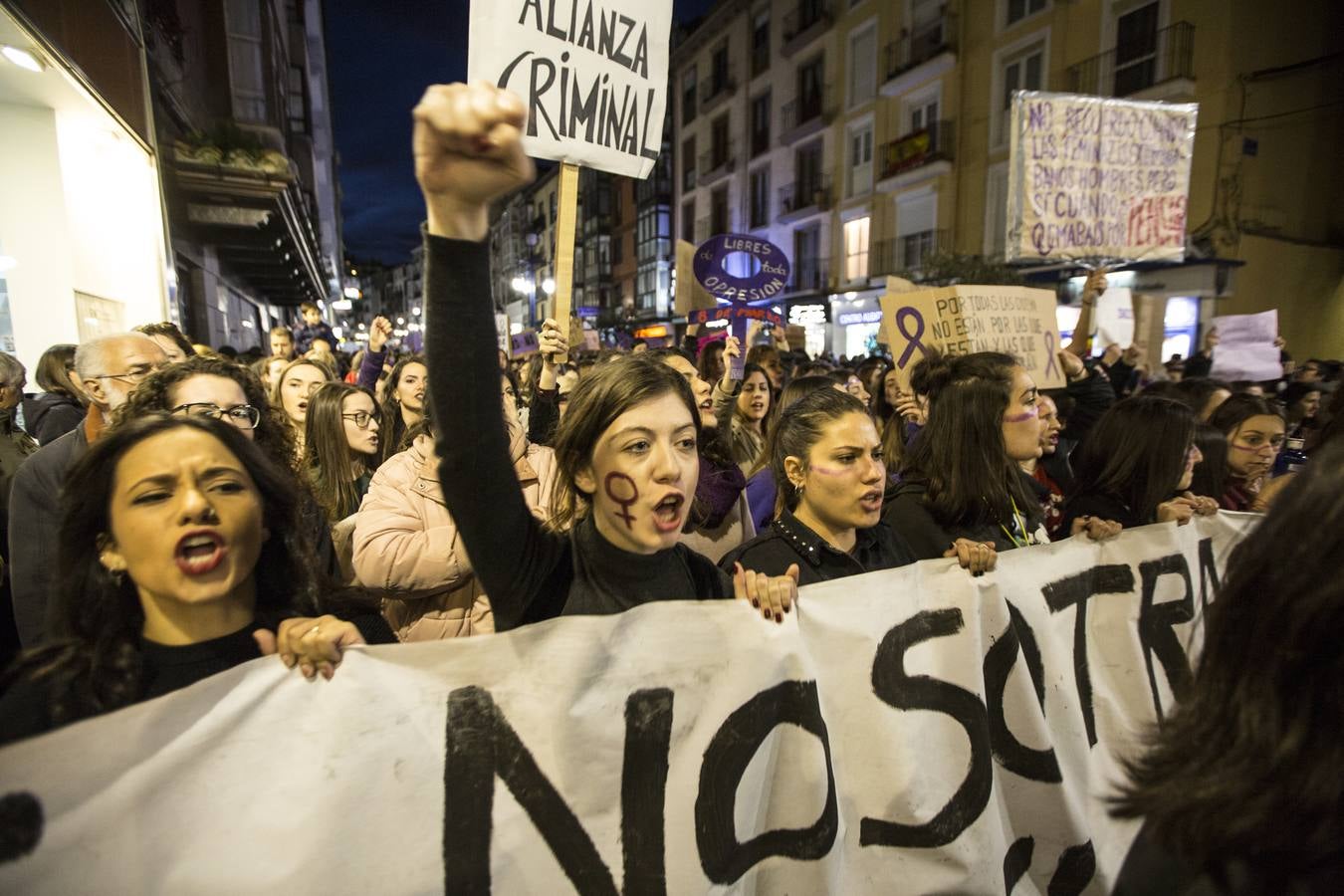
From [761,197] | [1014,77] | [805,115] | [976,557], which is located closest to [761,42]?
[805,115]

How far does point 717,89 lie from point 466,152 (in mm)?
33053

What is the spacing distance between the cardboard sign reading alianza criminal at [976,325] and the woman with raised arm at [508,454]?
309 centimetres

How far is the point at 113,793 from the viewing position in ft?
3.77

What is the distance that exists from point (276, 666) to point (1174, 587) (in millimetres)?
2660

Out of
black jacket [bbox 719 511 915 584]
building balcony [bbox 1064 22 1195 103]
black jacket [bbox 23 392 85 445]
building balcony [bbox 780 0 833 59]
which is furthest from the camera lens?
building balcony [bbox 780 0 833 59]

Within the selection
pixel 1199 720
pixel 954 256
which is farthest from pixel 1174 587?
pixel 954 256

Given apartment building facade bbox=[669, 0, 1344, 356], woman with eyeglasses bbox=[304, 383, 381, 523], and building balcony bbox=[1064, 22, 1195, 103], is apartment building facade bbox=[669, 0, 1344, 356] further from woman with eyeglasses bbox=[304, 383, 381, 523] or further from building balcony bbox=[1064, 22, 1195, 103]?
woman with eyeglasses bbox=[304, 383, 381, 523]

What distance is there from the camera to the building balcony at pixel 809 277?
24.2m

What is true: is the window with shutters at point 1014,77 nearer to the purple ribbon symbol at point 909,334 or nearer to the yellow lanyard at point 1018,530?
the purple ribbon symbol at point 909,334

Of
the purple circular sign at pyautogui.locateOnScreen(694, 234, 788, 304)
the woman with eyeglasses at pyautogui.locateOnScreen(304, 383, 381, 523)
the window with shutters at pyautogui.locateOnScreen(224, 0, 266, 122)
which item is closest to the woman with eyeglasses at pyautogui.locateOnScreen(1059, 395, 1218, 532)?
the woman with eyeglasses at pyautogui.locateOnScreen(304, 383, 381, 523)

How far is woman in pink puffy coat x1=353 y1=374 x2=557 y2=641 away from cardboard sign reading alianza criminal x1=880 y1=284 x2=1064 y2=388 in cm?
292

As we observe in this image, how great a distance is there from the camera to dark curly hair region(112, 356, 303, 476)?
2.20 m

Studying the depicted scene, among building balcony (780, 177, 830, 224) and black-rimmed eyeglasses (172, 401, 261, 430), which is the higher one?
building balcony (780, 177, 830, 224)

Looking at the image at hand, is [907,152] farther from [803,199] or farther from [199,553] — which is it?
[199,553]
